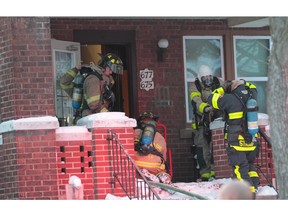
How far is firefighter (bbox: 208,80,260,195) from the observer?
670 inches

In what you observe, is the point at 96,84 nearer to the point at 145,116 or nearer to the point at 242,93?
the point at 145,116

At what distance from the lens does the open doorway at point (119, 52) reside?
2039cm

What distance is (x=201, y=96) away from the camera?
1917 centimetres

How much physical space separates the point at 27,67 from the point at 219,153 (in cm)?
331

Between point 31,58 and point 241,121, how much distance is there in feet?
9.67

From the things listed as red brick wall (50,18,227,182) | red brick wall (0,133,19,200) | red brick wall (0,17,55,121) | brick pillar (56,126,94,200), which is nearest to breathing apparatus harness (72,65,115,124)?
brick pillar (56,126,94,200)

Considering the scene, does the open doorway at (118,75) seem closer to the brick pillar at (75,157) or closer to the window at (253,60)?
the window at (253,60)

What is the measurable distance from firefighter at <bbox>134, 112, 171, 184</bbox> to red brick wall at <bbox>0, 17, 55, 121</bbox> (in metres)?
1.84

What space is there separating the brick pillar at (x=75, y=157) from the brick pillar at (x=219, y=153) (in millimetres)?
2195

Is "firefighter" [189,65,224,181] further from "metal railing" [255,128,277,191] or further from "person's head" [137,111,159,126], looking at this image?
"metal railing" [255,128,277,191]
